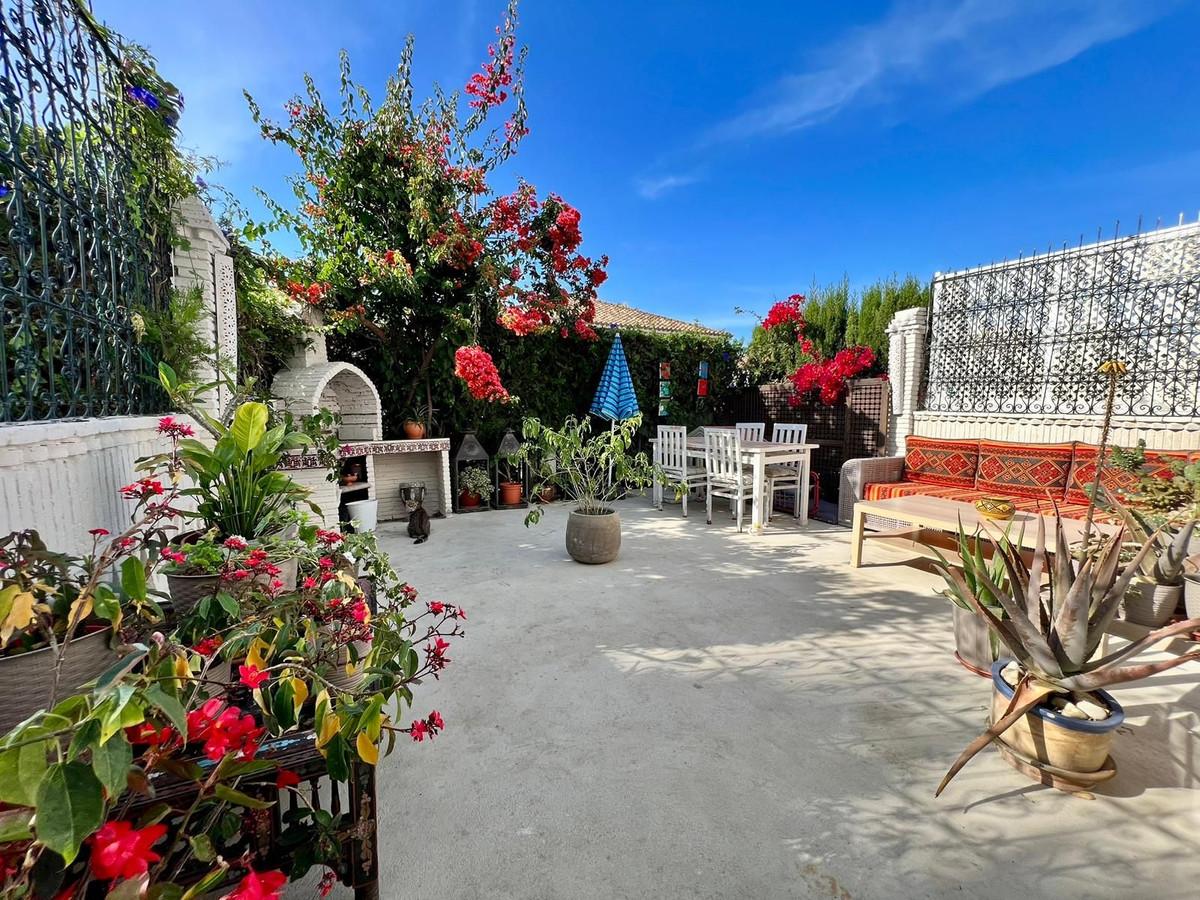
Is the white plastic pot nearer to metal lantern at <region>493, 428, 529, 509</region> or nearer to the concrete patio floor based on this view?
metal lantern at <region>493, 428, 529, 509</region>

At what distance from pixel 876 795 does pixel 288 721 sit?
173cm

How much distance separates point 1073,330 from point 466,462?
6.43m

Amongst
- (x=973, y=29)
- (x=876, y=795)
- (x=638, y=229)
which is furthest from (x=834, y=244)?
(x=876, y=795)

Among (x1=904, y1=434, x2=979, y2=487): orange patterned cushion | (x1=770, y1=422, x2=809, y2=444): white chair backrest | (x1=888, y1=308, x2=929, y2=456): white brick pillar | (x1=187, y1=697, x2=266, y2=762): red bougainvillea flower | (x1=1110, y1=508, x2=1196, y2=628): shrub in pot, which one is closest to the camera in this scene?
(x1=187, y1=697, x2=266, y2=762): red bougainvillea flower

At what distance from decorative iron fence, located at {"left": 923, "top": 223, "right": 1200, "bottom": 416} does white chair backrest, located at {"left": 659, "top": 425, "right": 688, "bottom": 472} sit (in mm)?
2844

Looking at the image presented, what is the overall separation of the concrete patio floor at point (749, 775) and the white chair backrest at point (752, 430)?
4.30 meters

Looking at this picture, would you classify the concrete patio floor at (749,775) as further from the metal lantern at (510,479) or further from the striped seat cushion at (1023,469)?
the metal lantern at (510,479)

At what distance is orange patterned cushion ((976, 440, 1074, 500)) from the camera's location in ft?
14.6

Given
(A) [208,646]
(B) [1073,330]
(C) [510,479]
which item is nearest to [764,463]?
(B) [1073,330]

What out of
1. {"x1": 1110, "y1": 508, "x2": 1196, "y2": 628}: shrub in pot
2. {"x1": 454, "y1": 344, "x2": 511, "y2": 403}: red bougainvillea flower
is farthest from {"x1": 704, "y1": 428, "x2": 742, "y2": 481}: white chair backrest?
{"x1": 1110, "y1": 508, "x2": 1196, "y2": 628}: shrub in pot

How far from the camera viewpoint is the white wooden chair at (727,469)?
525 cm

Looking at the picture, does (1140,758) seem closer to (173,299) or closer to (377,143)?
(173,299)

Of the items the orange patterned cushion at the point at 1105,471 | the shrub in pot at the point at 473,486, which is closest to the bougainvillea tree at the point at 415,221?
the shrub in pot at the point at 473,486

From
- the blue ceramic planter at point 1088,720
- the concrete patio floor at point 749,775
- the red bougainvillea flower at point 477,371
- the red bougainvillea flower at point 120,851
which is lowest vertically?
the concrete patio floor at point 749,775
